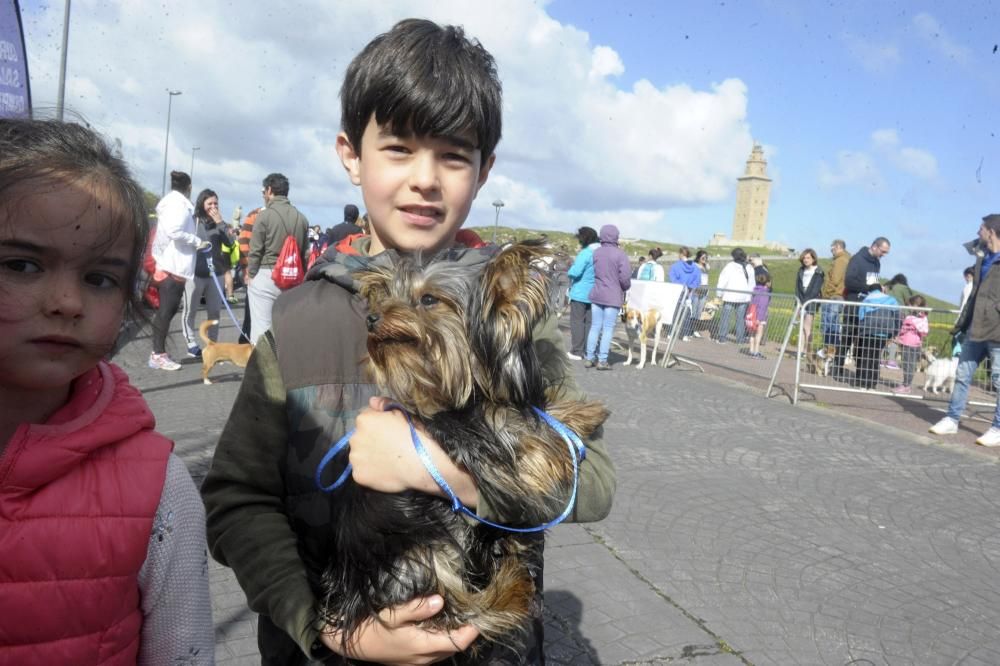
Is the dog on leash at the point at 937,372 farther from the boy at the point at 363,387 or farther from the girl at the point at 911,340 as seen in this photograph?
the boy at the point at 363,387

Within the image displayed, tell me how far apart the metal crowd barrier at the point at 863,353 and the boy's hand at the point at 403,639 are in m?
10.7

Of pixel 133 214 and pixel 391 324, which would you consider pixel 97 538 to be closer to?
pixel 133 214

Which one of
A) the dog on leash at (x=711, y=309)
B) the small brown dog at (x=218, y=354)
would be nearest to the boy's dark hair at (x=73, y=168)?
the small brown dog at (x=218, y=354)

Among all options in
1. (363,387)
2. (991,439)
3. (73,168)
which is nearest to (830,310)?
(991,439)

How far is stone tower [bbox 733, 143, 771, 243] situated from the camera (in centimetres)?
14438

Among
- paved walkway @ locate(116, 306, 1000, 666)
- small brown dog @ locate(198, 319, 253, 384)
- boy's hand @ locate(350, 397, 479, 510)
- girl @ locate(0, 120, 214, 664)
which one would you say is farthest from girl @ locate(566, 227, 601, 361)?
girl @ locate(0, 120, 214, 664)

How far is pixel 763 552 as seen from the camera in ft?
17.0

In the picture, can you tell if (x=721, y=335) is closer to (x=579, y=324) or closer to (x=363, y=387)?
(x=579, y=324)

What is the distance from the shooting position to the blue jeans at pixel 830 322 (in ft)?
37.3

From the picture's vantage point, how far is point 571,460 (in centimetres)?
174

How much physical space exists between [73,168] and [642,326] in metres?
13.6

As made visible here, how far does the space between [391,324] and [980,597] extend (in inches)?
186

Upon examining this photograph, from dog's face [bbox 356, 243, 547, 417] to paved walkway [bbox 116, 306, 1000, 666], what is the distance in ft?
7.51

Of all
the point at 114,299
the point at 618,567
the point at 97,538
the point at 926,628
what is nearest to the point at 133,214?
the point at 114,299
